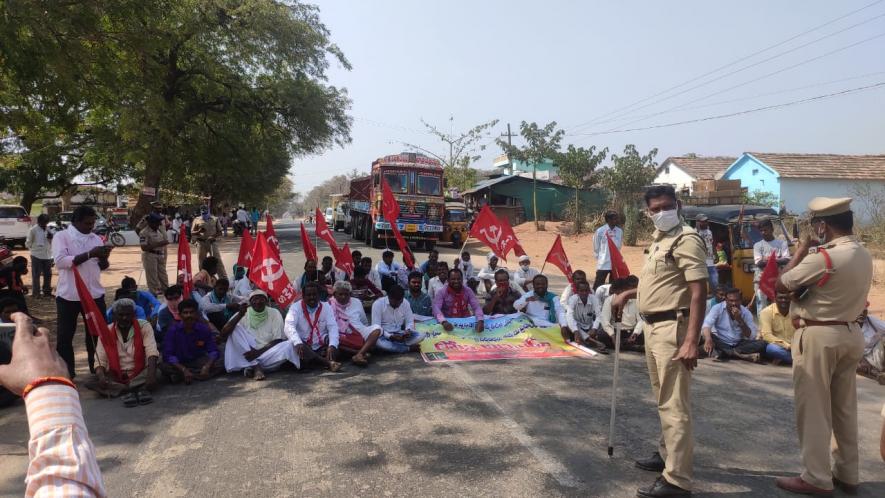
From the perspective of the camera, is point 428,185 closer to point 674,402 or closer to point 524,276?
point 524,276

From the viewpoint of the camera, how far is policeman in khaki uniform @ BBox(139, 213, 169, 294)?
399 inches

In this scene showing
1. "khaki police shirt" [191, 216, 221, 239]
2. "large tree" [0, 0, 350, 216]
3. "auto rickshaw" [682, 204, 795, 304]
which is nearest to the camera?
"auto rickshaw" [682, 204, 795, 304]

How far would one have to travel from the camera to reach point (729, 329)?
7277mm

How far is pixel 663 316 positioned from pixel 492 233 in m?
7.24

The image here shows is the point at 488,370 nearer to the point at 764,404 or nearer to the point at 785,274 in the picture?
the point at 764,404

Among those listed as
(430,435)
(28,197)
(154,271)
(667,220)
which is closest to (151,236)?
(154,271)

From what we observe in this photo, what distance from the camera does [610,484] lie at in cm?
368

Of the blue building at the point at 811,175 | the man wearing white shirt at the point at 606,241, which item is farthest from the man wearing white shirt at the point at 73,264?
the blue building at the point at 811,175

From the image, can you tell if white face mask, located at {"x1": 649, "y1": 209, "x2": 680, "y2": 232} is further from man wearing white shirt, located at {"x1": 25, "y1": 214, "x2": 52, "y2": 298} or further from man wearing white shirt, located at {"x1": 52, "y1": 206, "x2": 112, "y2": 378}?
man wearing white shirt, located at {"x1": 25, "y1": 214, "x2": 52, "y2": 298}

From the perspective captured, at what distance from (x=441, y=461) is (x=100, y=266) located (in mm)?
4191

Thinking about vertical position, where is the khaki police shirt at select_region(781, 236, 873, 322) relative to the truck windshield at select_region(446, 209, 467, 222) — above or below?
below

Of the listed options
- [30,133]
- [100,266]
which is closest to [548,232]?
[30,133]

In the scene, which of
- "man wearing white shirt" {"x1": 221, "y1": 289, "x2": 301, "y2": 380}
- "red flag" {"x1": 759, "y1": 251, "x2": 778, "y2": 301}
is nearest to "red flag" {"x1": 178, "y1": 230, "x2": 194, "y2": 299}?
"man wearing white shirt" {"x1": 221, "y1": 289, "x2": 301, "y2": 380}

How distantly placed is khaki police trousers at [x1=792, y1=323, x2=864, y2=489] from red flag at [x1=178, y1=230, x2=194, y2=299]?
667 centimetres
